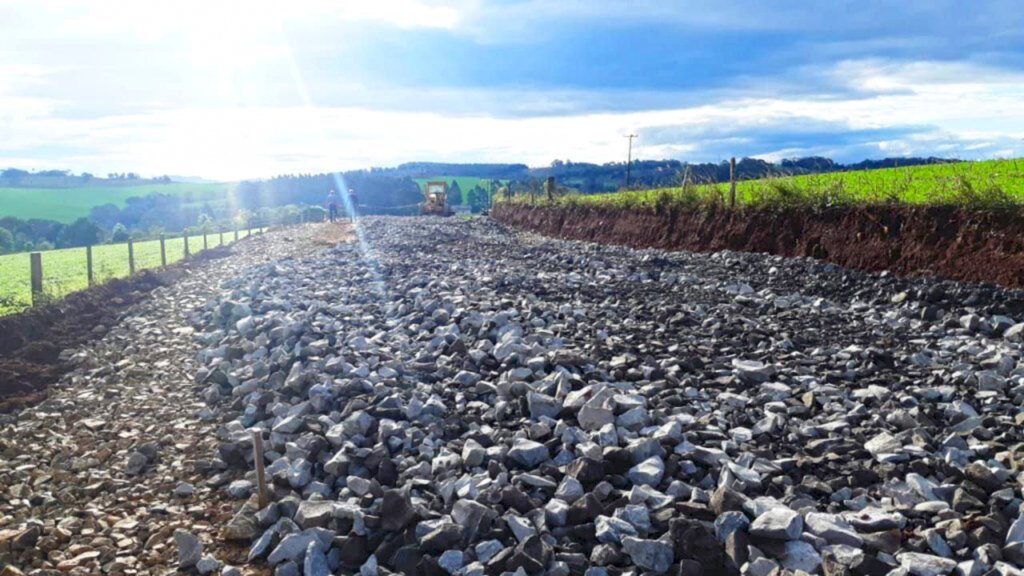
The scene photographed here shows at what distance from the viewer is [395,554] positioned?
12.7 ft

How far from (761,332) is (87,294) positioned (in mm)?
12140

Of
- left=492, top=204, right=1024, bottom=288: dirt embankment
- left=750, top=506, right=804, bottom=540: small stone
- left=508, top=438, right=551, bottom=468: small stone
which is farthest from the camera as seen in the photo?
left=492, top=204, right=1024, bottom=288: dirt embankment

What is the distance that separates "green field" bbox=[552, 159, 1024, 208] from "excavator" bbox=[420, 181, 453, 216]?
3283cm

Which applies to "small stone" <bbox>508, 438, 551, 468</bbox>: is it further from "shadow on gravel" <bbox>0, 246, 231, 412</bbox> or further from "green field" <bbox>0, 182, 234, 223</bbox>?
"green field" <bbox>0, 182, 234, 223</bbox>

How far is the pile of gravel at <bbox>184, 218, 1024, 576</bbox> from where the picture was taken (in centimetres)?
371

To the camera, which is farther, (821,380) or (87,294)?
(87,294)

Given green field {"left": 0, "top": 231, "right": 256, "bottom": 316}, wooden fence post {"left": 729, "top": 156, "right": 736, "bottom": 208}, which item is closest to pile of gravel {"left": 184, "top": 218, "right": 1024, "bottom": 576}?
green field {"left": 0, "top": 231, "right": 256, "bottom": 316}

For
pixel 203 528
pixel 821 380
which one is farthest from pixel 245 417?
pixel 821 380

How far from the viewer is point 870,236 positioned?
1302cm

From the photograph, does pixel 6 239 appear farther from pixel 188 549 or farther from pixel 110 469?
pixel 188 549

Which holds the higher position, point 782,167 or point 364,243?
point 782,167

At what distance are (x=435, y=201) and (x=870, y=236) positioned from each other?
140ft

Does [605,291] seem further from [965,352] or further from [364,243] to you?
[364,243]

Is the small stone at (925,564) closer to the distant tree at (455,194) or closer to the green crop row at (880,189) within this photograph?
the green crop row at (880,189)
